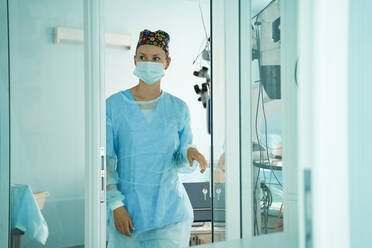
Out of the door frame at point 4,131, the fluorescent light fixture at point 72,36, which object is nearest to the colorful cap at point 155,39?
the fluorescent light fixture at point 72,36

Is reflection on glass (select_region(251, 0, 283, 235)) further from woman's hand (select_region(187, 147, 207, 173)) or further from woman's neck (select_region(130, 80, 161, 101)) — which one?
woman's neck (select_region(130, 80, 161, 101))

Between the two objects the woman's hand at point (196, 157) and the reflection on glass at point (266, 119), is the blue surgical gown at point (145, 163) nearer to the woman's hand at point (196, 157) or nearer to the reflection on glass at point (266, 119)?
the woman's hand at point (196, 157)

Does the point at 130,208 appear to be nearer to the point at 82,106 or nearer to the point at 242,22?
the point at 82,106

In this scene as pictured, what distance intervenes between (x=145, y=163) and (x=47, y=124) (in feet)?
1.77

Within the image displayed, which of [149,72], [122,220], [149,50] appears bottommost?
[122,220]

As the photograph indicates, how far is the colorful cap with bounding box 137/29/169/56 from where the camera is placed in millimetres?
1731

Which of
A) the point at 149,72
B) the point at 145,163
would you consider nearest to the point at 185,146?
the point at 145,163

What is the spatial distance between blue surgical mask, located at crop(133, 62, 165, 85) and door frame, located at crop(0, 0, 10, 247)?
0.64 metres

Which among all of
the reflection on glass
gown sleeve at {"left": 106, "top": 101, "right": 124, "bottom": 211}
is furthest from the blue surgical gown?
the reflection on glass

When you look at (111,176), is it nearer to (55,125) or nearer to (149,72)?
(55,125)

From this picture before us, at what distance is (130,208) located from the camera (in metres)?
1.68

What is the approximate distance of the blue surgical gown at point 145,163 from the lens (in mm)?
1673

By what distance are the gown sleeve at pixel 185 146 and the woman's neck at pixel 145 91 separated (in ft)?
0.61

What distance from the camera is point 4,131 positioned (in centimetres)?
152
